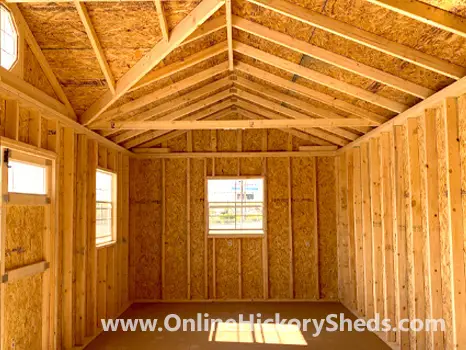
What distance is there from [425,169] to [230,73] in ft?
10.7

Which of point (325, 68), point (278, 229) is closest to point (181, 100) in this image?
point (325, 68)

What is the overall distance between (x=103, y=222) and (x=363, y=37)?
5375 mm

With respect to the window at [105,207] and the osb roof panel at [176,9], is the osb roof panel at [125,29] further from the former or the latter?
the window at [105,207]

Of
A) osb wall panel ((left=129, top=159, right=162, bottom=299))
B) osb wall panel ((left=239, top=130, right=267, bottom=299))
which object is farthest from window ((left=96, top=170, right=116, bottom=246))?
osb wall panel ((left=239, top=130, right=267, bottom=299))

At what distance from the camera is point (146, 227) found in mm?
9180

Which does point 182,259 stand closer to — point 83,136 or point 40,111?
point 83,136

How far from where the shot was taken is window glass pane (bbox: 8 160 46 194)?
4.46 metres

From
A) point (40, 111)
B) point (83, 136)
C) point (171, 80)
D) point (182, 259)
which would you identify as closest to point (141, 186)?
point (182, 259)

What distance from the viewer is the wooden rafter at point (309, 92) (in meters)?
6.25

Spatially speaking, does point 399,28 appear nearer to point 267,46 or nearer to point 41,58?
point 267,46

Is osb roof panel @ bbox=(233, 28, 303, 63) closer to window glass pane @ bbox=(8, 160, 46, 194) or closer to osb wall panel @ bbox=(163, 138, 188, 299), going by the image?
window glass pane @ bbox=(8, 160, 46, 194)

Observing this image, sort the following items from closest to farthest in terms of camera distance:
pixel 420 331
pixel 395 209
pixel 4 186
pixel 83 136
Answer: pixel 4 186 < pixel 420 331 < pixel 395 209 < pixel 83 136

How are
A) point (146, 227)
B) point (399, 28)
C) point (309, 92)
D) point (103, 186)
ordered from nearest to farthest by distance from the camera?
point (399, 28), point (309, 92), point (103, 186), point (146, 227)

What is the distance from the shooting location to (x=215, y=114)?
908cm
